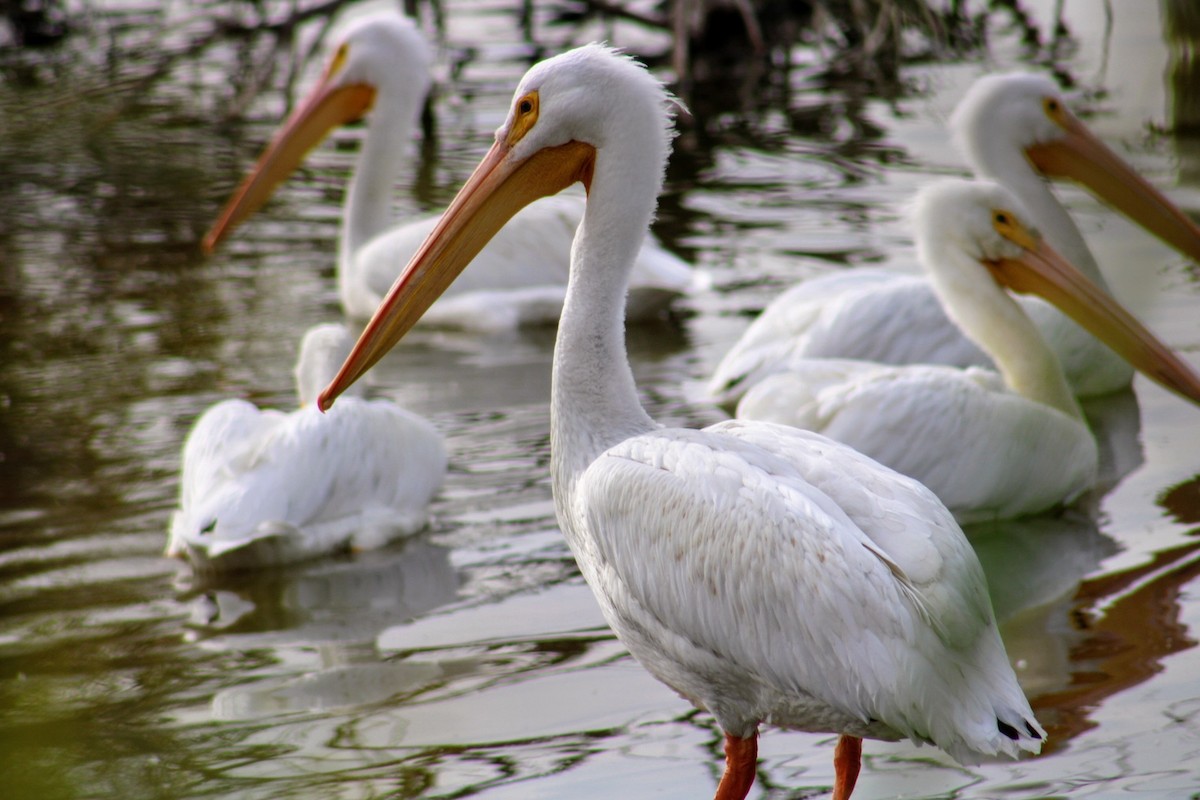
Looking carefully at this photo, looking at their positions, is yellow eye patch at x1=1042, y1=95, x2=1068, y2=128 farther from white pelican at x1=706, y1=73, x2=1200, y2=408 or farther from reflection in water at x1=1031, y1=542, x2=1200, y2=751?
reflection in water at x1=1031, y1=542, x2=1200, y2=751

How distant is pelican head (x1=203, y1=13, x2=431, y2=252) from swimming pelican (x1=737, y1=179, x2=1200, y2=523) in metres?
2.86

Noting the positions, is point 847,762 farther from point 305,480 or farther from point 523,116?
point 305,480

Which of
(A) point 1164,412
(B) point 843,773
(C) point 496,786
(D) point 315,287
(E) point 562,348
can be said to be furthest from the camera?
(D) point 315,287

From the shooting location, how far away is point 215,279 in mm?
6969

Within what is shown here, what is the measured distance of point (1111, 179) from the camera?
5.44 meters

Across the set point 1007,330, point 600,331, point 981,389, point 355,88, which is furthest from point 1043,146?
point 600,331

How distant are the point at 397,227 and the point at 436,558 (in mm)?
2591

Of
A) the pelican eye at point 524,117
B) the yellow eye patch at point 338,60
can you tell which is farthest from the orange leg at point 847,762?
the yellow eye patch at point 338,60

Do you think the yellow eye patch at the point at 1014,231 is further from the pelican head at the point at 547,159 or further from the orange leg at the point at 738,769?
the orange leg at the point at 738,769

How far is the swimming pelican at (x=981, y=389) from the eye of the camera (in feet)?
14.1

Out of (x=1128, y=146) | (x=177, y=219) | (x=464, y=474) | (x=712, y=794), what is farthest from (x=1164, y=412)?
(x=177, y=219)

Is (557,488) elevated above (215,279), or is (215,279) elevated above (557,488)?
(557,488)

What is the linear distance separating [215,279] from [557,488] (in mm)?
4379

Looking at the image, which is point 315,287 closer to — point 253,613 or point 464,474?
point 464,474
